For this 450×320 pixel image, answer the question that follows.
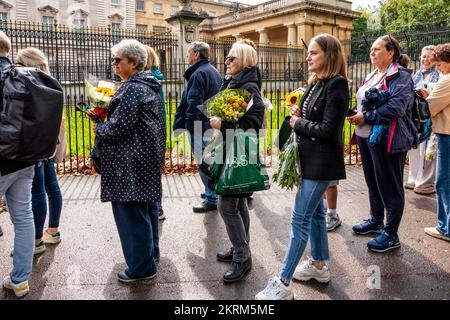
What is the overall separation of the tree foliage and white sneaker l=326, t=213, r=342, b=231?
30.0 m

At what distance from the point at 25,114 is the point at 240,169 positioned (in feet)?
5.75

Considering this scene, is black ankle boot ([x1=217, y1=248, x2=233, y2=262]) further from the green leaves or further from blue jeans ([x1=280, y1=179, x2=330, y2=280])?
the green leaves

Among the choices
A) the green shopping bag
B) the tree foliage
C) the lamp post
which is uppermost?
the tree foliage

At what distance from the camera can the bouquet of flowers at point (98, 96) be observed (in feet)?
11.4

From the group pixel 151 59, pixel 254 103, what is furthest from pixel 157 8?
pixel 254 103

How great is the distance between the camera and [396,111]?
4086mm

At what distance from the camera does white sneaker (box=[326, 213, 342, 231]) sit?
5.06 m

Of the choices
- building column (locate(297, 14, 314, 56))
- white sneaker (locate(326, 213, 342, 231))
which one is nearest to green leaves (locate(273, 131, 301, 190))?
white sneaker (locate(326, 213, 342, 231))

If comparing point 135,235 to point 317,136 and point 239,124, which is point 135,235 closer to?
point 239,124

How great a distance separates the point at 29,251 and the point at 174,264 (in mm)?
1334

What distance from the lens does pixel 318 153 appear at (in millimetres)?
3297

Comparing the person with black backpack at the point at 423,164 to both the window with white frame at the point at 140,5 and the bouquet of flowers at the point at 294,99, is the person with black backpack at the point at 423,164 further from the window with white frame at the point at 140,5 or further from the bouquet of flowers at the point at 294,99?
the window with white frame at the point at 140,5

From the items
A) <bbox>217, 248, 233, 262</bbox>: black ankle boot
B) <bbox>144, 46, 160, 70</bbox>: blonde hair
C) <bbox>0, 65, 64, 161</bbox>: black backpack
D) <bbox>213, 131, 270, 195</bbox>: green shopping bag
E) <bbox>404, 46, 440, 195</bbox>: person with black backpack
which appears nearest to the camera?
<bbox>0, 65, 64, 161</bbox>: black backpack
